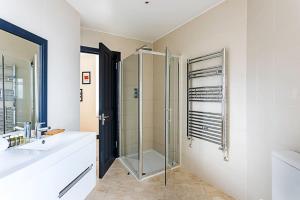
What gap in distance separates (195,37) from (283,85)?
4.93ft

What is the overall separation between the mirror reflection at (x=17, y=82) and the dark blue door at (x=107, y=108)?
1.02 metres

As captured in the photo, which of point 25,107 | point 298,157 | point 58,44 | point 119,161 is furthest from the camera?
point 119,161

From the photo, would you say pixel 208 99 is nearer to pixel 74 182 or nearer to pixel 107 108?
pixel 107 108

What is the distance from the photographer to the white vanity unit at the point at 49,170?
36.1 inches

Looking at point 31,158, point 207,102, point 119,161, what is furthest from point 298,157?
point 119,161

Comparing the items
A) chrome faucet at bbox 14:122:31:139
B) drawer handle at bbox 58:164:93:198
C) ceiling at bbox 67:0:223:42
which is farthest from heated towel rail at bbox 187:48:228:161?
chrome faucet at bbox 14:122:31:139

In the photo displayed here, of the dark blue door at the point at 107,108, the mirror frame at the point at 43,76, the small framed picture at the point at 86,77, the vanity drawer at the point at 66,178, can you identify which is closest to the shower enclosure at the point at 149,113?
the dark blue door at the point at 107,108

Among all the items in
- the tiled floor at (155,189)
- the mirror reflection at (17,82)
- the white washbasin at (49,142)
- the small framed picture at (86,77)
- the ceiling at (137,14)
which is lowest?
the tiled floor at (155,189)

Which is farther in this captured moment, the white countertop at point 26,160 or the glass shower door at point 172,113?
the glass shower door at point 172,113

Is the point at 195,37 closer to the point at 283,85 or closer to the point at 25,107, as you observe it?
the point at 283,85

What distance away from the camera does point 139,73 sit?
112 inches

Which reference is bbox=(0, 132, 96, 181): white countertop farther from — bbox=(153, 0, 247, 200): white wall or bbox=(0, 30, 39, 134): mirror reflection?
bbox=(153, 0, 247, 200): white wall

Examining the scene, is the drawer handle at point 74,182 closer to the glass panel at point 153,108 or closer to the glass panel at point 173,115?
the glass panel at point 173,115

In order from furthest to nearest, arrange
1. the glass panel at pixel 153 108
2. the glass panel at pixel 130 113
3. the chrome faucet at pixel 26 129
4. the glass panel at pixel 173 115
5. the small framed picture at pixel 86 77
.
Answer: the small framed picture at pixel 86 77, the glass panel at pixel 153 108, the glass panel at pixel 130 113, the glass panel at pixel 173 115, the chrome faucet at pixel 26 129
